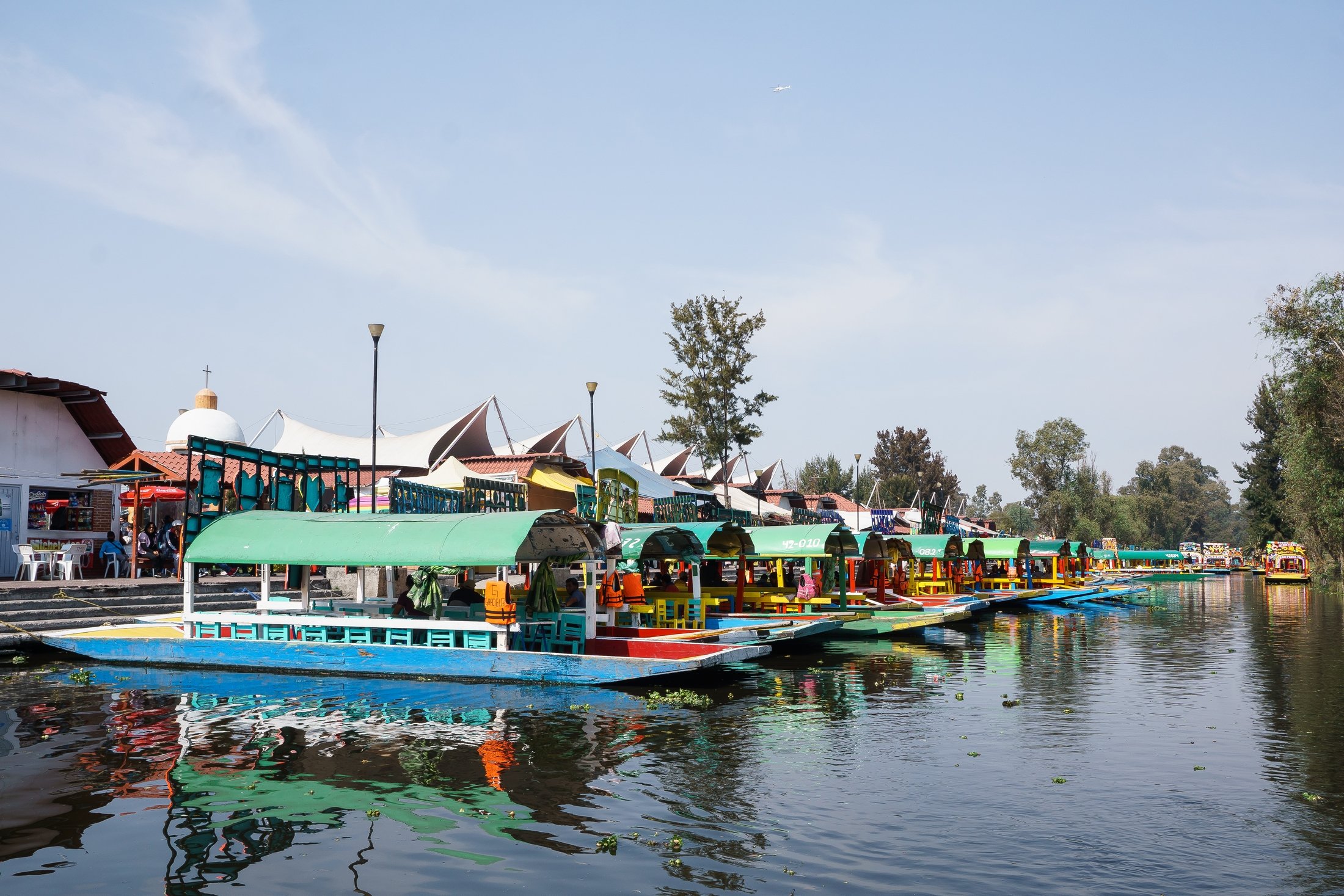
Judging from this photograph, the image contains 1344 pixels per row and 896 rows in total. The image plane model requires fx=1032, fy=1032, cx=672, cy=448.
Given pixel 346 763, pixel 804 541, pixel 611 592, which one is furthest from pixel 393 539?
pixel 804 541

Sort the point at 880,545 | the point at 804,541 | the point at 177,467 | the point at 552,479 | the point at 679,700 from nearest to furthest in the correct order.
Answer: the point at 679,700
the point at 804,541
the point at 880,545
the point at 177,467
the point at 552,479

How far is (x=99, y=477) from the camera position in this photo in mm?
27578

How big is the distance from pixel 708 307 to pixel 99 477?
3091 centimetres

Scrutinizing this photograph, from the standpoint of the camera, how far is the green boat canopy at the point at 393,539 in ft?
61.3

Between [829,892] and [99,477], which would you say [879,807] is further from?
[99,477]

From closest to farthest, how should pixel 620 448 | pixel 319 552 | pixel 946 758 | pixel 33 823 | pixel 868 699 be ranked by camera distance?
pixel 33 823
pixel 946 758
pixel 868 699
pixel 319 552
pixel 620 448

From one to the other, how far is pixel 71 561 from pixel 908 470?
86753mm

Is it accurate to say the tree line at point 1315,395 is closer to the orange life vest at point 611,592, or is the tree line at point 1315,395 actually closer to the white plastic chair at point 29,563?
the orange life vest at point 611,592

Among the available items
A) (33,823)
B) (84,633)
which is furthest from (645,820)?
(84,633)

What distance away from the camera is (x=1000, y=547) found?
44.8 m

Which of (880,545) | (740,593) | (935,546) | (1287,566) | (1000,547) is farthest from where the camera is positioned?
(1287,566)

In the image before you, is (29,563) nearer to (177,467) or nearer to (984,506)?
(177,467)

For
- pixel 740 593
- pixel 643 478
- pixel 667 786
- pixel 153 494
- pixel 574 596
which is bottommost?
pixel 667 786

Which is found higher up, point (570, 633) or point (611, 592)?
point (611, 592)
